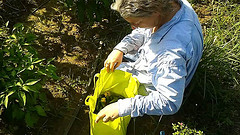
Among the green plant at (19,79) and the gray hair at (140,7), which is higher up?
the gray hair at (140,7)

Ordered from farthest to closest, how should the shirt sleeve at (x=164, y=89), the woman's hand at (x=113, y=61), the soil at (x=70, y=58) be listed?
the soil at (x=70, y=58)
the woman's hand at (x=113, y=61)
the shirt sleeve at (x=164, y=89)

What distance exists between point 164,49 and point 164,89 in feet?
0.86

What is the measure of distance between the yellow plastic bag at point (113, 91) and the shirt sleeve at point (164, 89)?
26 centimetres

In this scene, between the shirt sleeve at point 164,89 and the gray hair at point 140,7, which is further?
the shirt sleeve at point 164,89

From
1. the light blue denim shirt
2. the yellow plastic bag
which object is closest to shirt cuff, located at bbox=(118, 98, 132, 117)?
the light blue denim shirt

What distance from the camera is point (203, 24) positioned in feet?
11.0

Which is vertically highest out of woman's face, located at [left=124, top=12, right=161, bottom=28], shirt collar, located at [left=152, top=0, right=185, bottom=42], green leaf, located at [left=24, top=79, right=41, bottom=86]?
woman's face, located at [left=124, top=12, right=161, bottom=28]

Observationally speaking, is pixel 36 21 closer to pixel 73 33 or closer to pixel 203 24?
pixel 73 33

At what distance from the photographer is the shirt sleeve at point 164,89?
6.08ft

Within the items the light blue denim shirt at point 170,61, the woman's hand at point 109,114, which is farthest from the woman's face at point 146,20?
the woman's hand at point 109,114

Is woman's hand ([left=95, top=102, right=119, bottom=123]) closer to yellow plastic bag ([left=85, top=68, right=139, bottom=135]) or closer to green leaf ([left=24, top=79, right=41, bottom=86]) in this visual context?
yellow plastic bag ([left=85, top=68, right=139, bottom=135])

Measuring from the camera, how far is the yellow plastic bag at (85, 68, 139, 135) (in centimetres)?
218

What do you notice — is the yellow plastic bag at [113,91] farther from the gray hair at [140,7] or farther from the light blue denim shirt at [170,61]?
the gray hair at [140,7]

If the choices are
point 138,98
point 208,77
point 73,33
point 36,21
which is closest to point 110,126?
point 138,98
